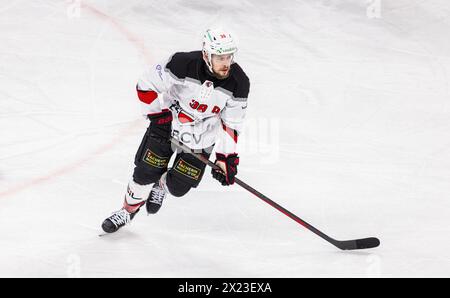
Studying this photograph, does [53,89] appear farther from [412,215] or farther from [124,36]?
[412,215]

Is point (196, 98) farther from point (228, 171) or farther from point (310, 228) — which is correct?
point (310, 228)

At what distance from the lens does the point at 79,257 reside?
13.1 ft

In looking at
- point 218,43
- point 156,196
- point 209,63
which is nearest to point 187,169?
point 156,196

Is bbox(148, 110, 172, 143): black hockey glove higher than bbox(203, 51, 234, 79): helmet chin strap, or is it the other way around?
bbox(203, 51, 234, 79): helmet chin strap

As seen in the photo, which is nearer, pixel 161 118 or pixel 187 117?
pixel 161 118

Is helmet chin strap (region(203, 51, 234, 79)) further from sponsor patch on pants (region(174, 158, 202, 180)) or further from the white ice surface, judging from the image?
the white ice surface

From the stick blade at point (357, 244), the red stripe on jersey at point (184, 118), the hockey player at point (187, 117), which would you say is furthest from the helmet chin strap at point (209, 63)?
the stick blade at point (357, 244)

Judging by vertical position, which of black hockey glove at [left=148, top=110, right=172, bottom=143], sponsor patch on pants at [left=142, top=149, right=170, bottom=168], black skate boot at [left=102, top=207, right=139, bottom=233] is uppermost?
black hockey glove at [left=148, top=110, right=172, bottom=143]

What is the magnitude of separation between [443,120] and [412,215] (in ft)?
4.45

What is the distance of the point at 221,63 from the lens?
3.74 meters

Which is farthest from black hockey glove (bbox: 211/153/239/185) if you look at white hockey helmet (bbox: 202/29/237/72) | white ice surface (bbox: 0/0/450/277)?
white hockey helmet (bbox: 202/29/237/72)

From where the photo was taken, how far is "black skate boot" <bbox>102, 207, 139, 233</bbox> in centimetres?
421

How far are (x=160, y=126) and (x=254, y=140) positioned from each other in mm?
1491

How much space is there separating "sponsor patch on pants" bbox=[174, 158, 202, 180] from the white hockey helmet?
2.09 ft
